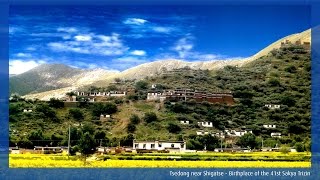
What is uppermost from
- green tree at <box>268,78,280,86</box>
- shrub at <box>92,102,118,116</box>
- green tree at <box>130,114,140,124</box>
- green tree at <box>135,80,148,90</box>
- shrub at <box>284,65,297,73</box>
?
shrub at <box>284,65,297,73</box>

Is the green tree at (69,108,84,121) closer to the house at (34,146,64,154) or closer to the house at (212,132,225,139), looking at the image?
the house at (34,146,64,154)

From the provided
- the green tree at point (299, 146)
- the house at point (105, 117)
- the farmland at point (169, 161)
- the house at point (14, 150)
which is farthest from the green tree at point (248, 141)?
the house at point (14, 150)

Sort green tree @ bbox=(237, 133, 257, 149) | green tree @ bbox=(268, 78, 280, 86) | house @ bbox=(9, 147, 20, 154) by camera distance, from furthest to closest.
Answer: green tree @ bbox=(268, 78, 280, 86) → green tree @ bbox=(237, 133, 257, 149) → house @ bbox=(9, 147, 20, 154)

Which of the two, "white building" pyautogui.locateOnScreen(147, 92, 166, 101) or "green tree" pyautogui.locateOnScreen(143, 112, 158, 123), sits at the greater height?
"white building" pyautogui.locateOnScreen(147, 92, 166, 101)

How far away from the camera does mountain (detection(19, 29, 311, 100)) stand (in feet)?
36.7

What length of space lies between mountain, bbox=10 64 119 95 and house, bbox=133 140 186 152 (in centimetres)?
111

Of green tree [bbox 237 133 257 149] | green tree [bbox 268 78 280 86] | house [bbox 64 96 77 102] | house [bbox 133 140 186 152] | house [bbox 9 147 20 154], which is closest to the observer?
house [bbox 9 147 20 154]

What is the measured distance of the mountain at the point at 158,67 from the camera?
11.2m

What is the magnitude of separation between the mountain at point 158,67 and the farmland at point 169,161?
3.00 feet

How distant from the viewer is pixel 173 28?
11.1m

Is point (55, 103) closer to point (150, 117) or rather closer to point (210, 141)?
point (150, 117)

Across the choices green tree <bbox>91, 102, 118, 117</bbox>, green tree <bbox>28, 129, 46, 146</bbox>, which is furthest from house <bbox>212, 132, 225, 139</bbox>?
green tree <bbox>28, 129, 46, 146</bbox>

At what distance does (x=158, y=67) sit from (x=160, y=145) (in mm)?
1097

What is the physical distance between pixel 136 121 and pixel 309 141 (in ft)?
8.13
